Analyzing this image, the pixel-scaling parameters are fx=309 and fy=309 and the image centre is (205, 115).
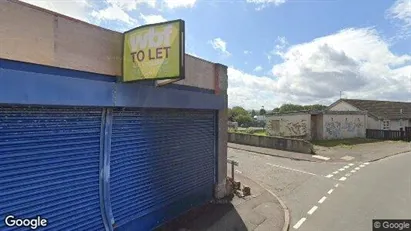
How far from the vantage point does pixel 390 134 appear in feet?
105

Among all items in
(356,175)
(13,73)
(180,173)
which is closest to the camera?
(13,73)

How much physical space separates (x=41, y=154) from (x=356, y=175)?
13.8 metres

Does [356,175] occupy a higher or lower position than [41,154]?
lower

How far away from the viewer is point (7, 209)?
176 inches

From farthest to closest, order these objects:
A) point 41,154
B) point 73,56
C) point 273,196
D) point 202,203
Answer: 1. point 273,196
2. point 202,203
3. point 73,56
4. point 41,154

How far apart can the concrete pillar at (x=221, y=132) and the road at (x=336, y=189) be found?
7.44 ft

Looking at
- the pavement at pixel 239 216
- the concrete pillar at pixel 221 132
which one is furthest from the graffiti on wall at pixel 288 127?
the concrete pillar at pixel 221 132

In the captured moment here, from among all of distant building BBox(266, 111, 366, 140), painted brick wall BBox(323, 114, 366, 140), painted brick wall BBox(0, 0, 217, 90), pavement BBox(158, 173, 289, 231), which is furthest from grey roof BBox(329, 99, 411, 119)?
painted brick wall BBox(0, 0, 217, 90)

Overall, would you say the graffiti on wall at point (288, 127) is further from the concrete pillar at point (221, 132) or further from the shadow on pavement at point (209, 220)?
the shadow on pavement at point (209, 220)

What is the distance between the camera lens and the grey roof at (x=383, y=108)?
121 feet

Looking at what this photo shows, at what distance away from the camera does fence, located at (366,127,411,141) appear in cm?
3121

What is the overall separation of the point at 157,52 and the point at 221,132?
4.75 metres

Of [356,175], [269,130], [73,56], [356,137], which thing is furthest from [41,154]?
[356,137]

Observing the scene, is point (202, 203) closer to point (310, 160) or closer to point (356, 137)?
point (310, 160)
